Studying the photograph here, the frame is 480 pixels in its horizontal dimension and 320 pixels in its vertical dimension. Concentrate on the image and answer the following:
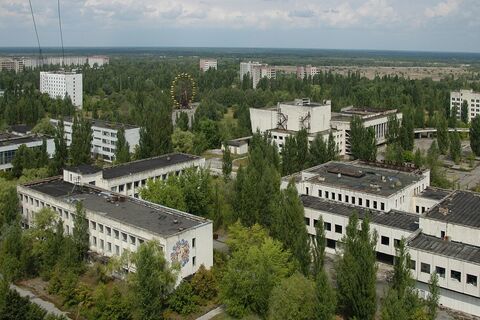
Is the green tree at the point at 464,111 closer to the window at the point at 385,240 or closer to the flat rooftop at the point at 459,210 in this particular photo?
the flat rooftop at the point at 459,210

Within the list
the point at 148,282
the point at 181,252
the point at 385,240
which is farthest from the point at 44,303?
the point at 385,240

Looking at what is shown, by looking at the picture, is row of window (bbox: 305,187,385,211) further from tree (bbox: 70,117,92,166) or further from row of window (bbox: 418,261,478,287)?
tree (bbox: 70,117,92,166)

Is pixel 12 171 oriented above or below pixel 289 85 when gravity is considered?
below

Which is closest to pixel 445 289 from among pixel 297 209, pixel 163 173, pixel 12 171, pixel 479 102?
pixel 297 209

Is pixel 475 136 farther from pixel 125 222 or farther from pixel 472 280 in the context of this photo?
pixel 125 222

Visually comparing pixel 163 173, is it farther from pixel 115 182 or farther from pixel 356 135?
pixel 356 135

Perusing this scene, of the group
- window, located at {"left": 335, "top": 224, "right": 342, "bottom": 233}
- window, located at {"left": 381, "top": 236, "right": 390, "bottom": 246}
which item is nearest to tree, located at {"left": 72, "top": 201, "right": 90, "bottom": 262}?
window, located at {"left": 335, "top": 224, "right": 342, "bottom": 233}
